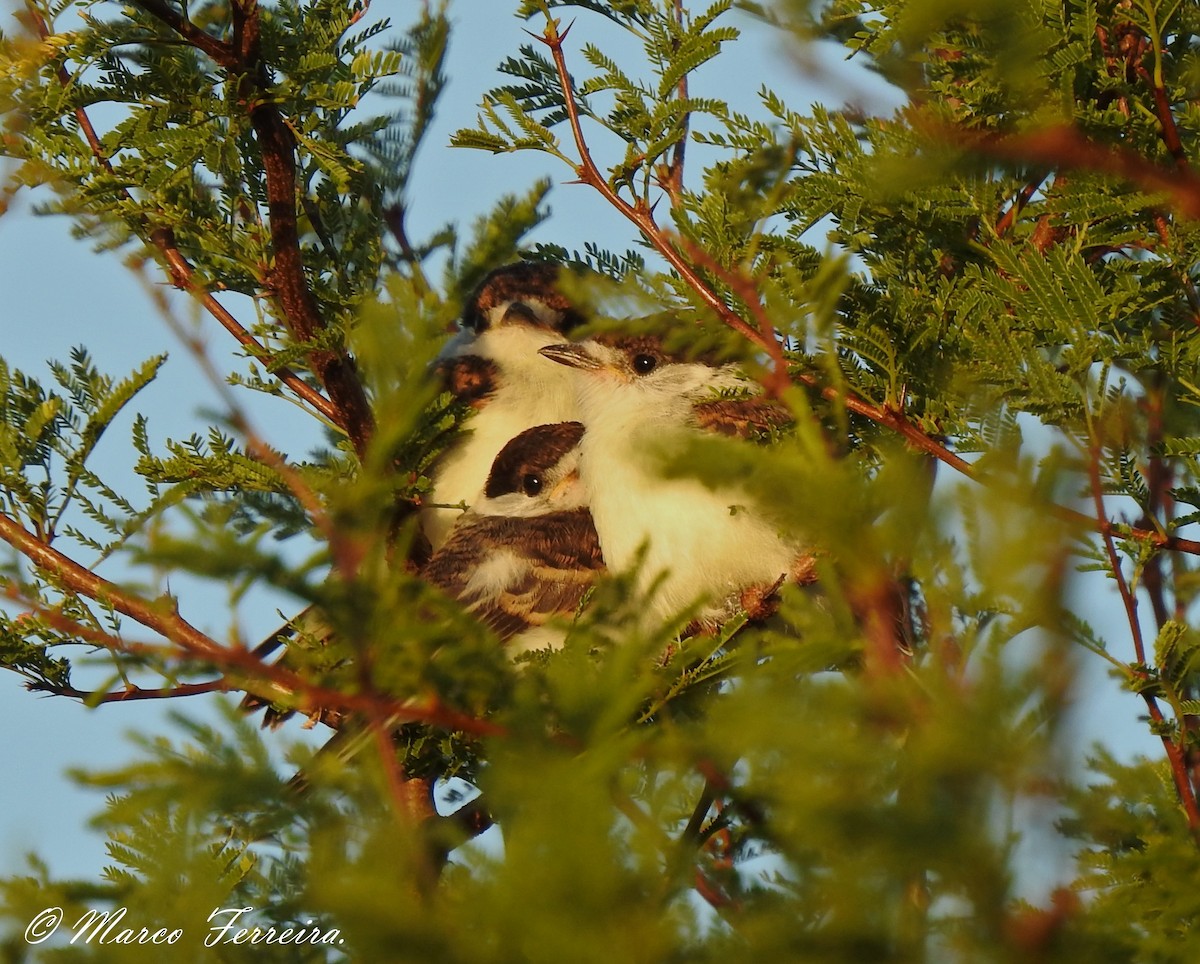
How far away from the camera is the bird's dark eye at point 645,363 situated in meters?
5.52

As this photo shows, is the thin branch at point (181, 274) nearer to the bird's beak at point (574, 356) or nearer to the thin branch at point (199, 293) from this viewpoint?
the thin branch at point (199, 293)

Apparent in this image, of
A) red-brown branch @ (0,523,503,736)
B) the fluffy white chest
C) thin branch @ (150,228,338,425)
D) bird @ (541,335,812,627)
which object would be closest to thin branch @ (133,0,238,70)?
thin branch @ (150,228,338,425)

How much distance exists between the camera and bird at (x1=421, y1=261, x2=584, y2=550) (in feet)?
18.5

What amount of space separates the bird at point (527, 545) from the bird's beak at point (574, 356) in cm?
29

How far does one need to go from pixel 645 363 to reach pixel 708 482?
3.78 m

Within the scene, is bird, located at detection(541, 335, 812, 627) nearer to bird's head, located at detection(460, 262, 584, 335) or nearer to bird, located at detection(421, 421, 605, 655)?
bird, located at detection(421, 421, 605, 655)

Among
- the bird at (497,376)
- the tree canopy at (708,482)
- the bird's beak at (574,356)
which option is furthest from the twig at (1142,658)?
the bird's beak at (574,356)

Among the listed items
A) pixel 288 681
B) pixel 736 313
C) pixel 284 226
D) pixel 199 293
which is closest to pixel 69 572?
pixel 199 293

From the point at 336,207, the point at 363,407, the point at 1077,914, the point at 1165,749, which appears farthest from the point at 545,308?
the point at 1077,914

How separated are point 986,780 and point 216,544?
1.00 m

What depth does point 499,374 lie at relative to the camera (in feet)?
20.2

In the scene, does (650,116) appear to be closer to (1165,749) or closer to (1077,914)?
(1165,749)

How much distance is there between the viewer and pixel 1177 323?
10.9 feet

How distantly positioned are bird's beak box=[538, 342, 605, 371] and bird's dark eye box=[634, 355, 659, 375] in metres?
0.16
